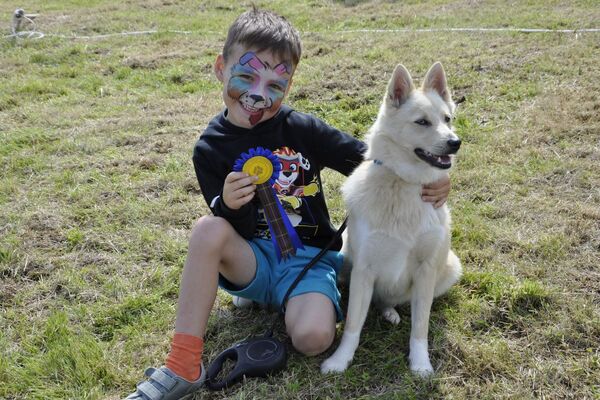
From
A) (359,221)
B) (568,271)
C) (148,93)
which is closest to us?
(359,221)

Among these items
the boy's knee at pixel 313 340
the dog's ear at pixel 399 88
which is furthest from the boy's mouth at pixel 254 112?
the boy's knee at pixel 313 340

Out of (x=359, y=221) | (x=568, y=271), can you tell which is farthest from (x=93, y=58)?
(x=568, y=271)

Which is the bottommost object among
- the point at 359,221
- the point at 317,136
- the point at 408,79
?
the point at 359,221

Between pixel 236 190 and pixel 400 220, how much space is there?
2.49 feet

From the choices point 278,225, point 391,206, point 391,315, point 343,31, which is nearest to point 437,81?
point 391,206

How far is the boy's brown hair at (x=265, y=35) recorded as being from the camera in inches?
94.8

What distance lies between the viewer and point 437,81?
2.66 m

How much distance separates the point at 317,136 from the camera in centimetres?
263

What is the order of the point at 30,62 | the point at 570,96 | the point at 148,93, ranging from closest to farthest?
the point at 570,96 → the point at 148,93 → the point at 30,62

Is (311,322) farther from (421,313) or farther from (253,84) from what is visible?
(253,84)

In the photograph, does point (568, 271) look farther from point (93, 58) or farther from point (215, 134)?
point (93, 58)

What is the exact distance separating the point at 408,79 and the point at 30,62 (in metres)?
6.91

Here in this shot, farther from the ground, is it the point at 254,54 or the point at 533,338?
the point at 254,54

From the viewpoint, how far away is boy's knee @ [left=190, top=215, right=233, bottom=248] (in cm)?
226
